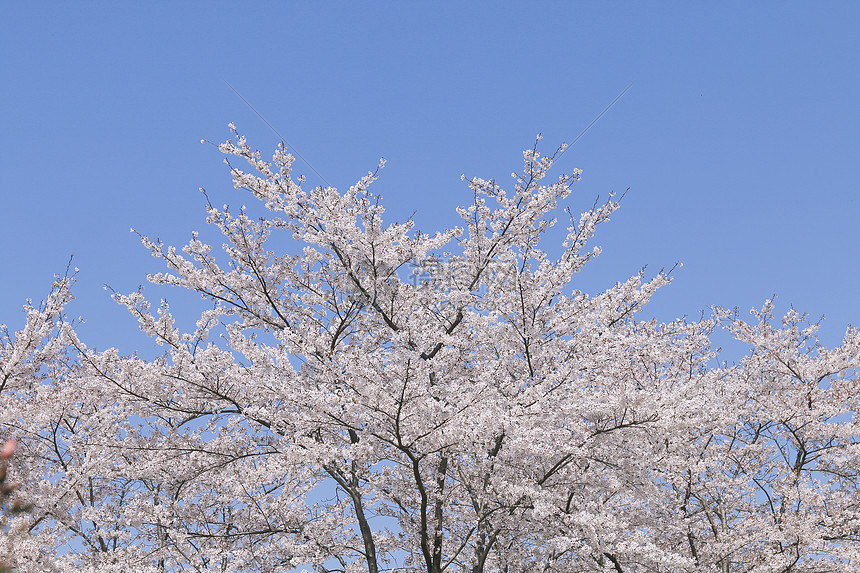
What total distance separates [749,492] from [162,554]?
10448 mm

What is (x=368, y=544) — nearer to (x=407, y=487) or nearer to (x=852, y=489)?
(x=407, y=487)

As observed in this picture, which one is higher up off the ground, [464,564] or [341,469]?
[341,469]

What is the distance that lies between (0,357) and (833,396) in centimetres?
1549

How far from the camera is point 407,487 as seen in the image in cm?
993

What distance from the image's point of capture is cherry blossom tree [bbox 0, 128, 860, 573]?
841 centimetres

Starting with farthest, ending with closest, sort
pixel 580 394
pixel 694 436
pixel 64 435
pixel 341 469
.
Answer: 1. pixel 694 436
2. pixel 64 435
3. pixel 341 469
4. pixel 580 394

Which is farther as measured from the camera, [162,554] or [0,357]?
[0,357]

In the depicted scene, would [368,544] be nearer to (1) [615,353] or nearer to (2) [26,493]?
(1) [615,353]

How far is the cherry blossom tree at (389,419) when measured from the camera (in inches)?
331

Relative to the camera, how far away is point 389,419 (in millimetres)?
7941

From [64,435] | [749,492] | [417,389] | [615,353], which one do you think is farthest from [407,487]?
[749,492]

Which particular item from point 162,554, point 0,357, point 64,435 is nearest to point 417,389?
point 162,554

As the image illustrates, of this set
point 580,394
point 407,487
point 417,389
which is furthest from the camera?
point 407,487

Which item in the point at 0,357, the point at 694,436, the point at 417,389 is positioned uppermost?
the point at 0,357
